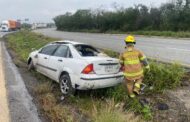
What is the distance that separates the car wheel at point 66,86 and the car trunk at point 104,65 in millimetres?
768

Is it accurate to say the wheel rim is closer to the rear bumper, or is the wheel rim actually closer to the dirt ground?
the rear bumper

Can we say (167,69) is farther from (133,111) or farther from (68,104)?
(68,104)

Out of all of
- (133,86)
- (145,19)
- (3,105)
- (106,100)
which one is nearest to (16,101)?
(3,105)

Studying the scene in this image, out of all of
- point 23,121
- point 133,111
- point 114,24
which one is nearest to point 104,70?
point 133,111

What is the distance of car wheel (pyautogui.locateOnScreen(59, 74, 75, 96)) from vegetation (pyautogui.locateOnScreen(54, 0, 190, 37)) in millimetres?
23699

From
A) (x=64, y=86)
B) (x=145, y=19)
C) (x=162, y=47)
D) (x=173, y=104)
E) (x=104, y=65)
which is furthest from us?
(x=145, y=19)

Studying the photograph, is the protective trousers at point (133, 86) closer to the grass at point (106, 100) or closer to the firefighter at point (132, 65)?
the firefighter at point (132, 65)

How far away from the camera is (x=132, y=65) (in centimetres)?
703

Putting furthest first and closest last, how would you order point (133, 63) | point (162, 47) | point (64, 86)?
point (162, 47)
point (64, 86)
point (133, 63)

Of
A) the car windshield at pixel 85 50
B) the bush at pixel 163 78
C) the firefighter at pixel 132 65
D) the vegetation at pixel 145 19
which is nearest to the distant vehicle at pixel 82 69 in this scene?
the car windshield at pixel 85 50

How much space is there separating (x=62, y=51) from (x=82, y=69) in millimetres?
1538

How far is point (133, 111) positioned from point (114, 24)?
45829 mm

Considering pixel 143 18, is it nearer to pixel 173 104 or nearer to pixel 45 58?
pixel 45 58

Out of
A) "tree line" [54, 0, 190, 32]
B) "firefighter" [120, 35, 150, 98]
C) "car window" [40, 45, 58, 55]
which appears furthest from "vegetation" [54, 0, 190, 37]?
"firefighter" [120, 35, 150, 98]
